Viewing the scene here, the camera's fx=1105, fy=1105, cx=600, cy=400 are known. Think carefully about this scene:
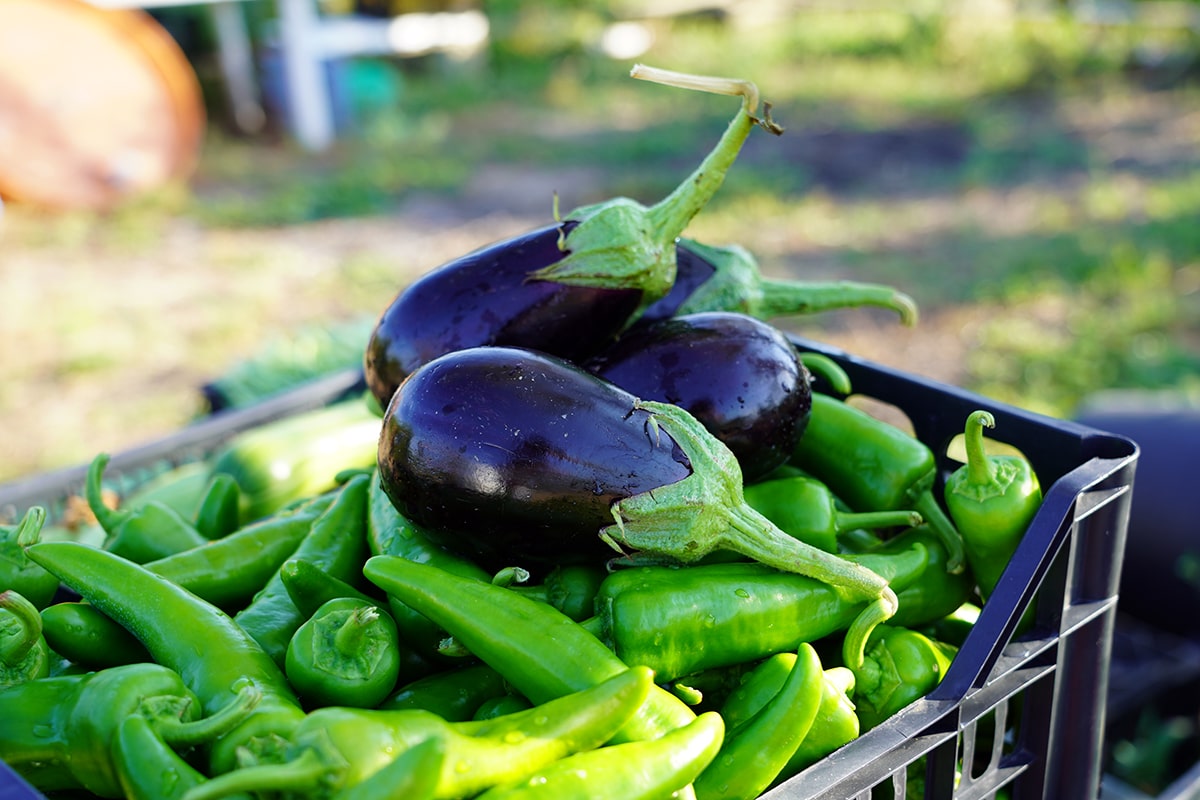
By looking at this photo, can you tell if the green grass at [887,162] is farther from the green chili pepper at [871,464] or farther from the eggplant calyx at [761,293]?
the green chili pepper at [871,464]


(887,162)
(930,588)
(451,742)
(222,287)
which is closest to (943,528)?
(930,588)

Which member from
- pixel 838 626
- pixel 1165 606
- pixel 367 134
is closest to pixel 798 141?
pixel 367 134

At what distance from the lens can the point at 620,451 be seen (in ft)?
3.71

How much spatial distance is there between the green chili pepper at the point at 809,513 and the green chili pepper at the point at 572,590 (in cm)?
24

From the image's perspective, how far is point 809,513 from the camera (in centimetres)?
127

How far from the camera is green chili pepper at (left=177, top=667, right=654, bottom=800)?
2.73ft

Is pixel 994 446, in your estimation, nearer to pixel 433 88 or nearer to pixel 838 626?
pixel 838 626

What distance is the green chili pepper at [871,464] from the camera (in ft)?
4.60

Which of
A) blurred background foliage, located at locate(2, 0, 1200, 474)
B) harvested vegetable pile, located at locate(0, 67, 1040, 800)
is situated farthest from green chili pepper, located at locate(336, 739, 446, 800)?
blurred background foliage, located at locate(2, 0, 1200, 474)

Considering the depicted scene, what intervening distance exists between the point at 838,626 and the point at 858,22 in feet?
33.0

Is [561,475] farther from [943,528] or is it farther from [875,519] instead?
[943,528]

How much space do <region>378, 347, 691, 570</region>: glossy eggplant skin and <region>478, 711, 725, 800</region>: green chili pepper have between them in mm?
246

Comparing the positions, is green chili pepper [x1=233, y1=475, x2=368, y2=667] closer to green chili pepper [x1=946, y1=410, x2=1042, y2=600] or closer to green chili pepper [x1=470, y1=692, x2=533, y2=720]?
green chili pepper [x1=470, y1=692, x2=533, y2=720]

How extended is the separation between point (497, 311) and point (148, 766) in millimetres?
636
